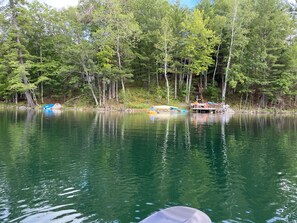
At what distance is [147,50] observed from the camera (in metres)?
48.3

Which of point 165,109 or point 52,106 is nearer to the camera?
point 165,109

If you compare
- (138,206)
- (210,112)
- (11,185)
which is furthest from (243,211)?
(210,112)

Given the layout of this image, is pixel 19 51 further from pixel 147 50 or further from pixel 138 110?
pixel 138 110

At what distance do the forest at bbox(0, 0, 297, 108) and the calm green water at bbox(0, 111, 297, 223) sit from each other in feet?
94.9

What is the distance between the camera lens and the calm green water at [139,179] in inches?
270

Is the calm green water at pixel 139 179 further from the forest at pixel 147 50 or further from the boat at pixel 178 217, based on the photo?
the forest at pixel 147 50

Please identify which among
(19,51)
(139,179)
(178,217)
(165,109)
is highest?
(19,51)

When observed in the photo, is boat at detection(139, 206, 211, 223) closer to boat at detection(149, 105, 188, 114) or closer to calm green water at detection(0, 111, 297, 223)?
calm green water at detection(0, 111, 297, 223)

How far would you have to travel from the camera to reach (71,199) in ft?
24.5

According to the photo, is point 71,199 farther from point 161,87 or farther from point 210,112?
point 161,87

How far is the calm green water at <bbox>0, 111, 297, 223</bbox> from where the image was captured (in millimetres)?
6852

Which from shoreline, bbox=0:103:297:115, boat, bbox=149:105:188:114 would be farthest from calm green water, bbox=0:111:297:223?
shoreline, bbox=0:103:297:115

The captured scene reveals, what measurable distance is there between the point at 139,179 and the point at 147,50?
4120 cm

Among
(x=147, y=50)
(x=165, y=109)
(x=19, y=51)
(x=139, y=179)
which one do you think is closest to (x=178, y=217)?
(x=139, y=179)
